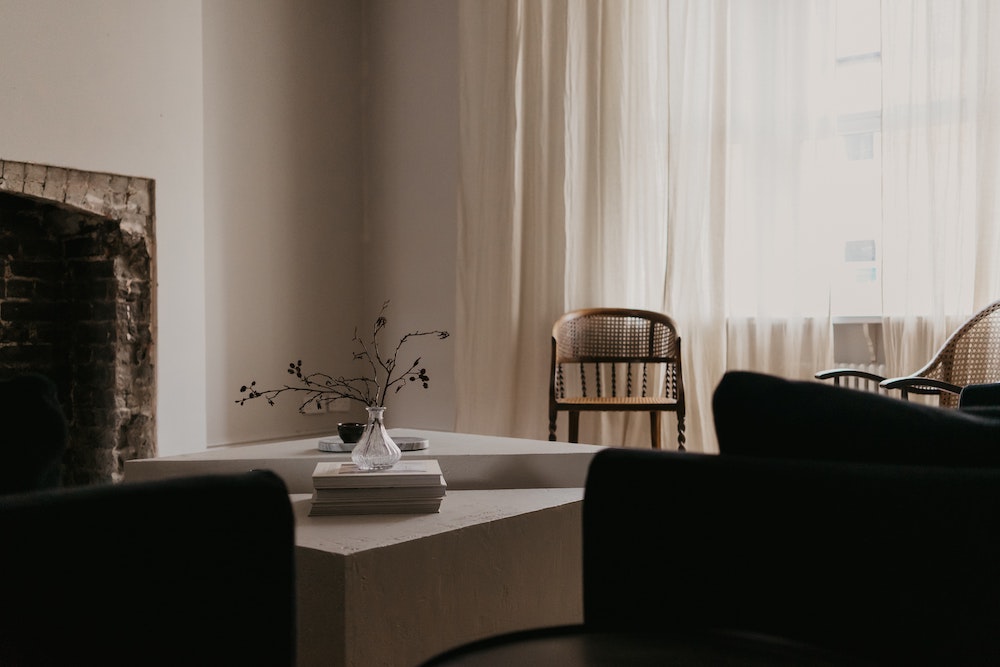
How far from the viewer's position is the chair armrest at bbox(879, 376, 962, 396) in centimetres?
289

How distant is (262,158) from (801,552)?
4451mm

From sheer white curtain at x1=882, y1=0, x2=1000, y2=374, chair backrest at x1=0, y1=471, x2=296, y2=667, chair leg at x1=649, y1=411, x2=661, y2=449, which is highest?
sheer white curtain at x1=882, y1=0, x2=1000, y2=374

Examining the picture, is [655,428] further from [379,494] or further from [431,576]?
[431,576]

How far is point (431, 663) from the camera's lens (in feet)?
2.44

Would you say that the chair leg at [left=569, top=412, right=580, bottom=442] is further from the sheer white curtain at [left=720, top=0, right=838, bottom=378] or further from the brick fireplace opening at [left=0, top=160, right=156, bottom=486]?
the brick fireplace opening at [left=0, top=160, right=156, bottom=486]

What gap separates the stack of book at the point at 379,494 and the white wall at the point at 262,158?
2.43 meters

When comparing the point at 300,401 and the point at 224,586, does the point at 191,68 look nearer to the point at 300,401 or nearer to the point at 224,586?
the point at 300,401

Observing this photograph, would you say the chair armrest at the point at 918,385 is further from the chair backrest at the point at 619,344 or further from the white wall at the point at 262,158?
the white wall at the point at 262,158

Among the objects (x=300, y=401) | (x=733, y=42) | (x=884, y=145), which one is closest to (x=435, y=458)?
(x=884, y=145)

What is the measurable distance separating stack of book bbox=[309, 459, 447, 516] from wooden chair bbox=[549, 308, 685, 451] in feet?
6.52

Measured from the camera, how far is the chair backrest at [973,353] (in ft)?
10.4

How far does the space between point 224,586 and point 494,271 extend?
12.7 ft

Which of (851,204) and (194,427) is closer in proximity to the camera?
(851,204)

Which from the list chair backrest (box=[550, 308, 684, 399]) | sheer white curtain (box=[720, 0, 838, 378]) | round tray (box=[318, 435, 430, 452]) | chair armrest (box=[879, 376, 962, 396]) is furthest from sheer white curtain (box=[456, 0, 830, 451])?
round tray (box=[318, 435, 430, 452])
